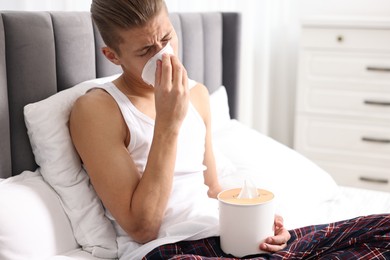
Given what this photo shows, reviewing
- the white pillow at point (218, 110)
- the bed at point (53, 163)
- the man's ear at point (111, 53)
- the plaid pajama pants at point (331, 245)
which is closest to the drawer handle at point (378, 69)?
the white pillow at point (218, 110)

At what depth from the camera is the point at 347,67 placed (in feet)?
8.95

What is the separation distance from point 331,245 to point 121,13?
0.69 m

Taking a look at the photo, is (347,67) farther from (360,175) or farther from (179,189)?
A: (179,189)

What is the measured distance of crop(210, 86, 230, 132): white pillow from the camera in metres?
2.00

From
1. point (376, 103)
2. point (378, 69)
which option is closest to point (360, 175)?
point (376, 103)

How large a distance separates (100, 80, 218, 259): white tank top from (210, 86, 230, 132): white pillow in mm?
558

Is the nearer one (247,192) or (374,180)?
(247,192)

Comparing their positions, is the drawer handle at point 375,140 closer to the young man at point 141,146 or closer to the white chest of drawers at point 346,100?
the white chest of drawers at point 346,100

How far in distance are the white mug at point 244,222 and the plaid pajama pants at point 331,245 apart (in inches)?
1.1

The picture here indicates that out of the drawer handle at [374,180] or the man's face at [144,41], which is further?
the drawer handle at [374,180]

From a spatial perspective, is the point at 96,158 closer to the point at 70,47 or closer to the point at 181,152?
the point at 181,152

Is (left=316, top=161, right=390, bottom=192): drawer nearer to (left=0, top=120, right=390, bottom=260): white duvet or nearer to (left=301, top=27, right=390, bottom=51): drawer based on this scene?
(left=301, top=27, right=390, bottom=51): drawer

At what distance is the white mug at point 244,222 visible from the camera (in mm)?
1153

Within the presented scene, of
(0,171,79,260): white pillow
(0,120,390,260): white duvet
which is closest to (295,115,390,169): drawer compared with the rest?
(0,120,390,260): white duvet
